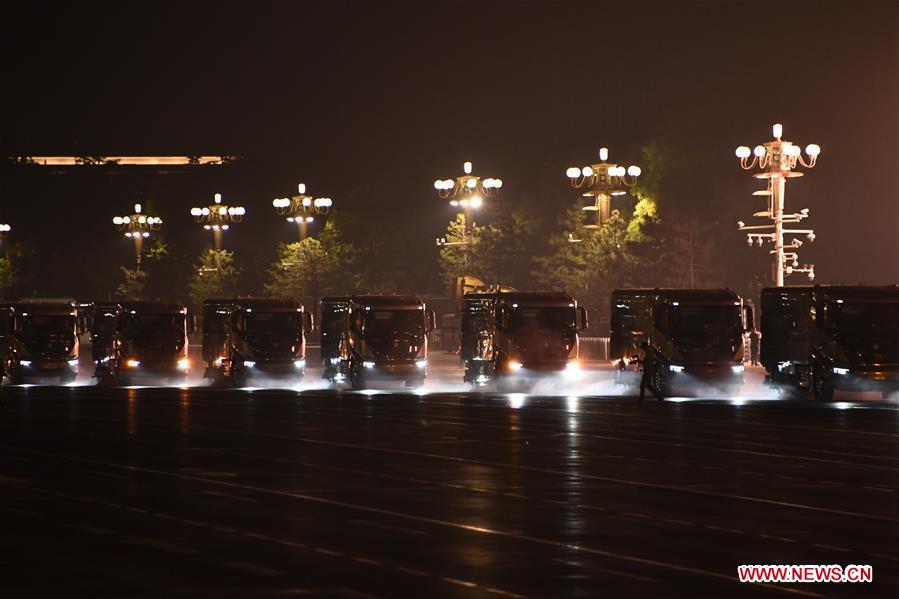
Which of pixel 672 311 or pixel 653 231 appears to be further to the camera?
pixel 653 231

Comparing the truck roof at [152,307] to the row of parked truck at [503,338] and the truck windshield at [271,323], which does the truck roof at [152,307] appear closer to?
the row of parked truck at [503,338]

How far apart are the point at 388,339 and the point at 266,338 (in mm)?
5390

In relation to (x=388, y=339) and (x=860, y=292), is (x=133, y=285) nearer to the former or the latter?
(x=388, y=339)

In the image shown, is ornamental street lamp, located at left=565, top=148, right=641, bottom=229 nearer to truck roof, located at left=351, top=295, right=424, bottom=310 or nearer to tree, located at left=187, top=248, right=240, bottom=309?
truck roof, located at left=351, top=295, right=424, bottom=310

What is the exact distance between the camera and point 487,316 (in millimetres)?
52219

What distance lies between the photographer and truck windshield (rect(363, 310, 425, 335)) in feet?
174

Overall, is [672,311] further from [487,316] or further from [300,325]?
[300,325]

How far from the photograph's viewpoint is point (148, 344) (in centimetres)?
5831

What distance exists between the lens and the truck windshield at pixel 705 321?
46.1 meters

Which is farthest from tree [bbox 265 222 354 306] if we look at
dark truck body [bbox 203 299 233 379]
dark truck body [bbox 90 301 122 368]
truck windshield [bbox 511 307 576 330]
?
truck windshield [bbox 511 307 576 330]

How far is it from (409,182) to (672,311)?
10377 cm

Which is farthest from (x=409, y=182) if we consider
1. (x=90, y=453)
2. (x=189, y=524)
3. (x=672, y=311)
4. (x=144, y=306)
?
(x=189, y=524)

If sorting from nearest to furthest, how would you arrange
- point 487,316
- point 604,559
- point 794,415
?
point 604,559, point 794,415, point 487,316

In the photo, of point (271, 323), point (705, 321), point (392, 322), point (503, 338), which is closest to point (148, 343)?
point (271, 323)
